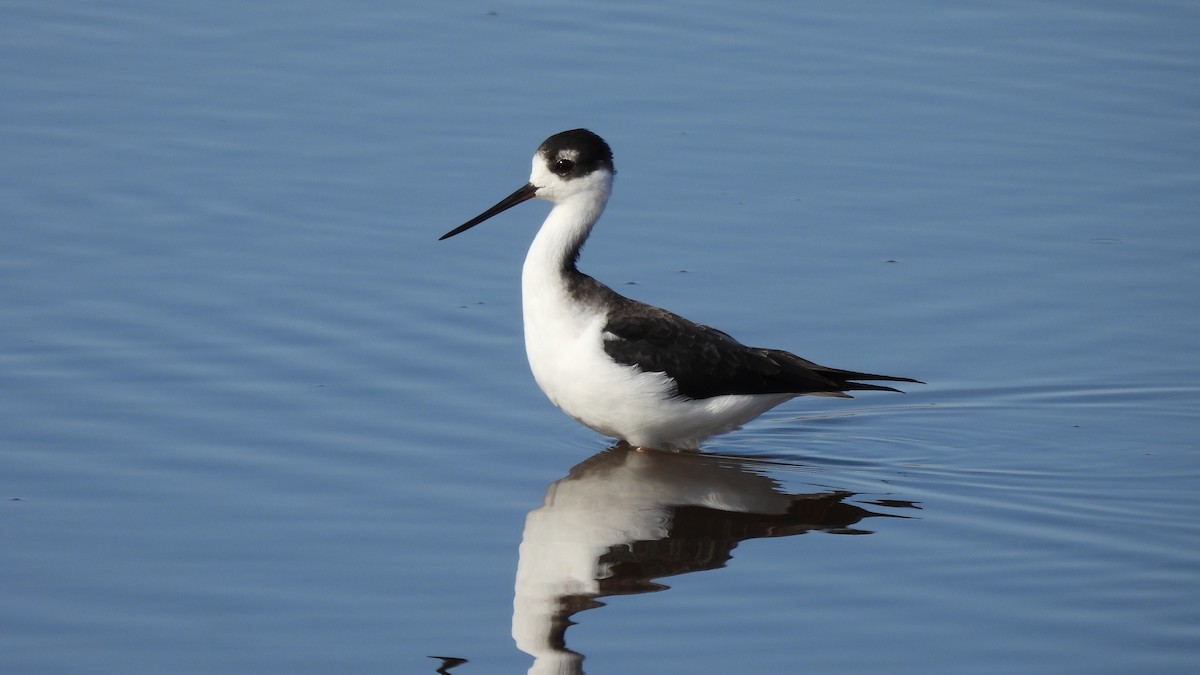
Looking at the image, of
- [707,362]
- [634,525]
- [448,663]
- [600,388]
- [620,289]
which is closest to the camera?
[448,663]

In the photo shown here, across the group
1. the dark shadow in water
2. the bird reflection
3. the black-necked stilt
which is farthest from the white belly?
the dark shadow in water

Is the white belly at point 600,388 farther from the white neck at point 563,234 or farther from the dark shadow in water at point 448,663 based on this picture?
the dark shadow in water at point 448,663

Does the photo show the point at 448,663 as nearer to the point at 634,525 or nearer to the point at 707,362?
the point at 634,525

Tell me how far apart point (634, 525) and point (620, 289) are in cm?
252

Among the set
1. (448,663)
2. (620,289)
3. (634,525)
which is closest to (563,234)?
(620,289)

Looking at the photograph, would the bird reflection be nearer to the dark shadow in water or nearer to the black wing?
the dark shadow in water

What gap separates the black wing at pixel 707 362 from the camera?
310 inches

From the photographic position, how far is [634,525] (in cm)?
710

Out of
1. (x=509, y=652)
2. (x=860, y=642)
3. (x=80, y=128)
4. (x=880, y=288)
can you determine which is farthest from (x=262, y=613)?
(x=80, y=128)

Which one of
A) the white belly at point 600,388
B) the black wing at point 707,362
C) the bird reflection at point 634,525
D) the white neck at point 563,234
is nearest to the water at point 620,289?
the bird reflection at point 634,525

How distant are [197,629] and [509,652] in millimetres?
1046

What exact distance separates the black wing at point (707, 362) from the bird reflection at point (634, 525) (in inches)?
14.7

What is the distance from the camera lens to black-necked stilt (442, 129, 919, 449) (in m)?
7.77

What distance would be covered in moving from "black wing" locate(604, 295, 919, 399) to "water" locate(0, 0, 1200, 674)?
1.14ft
